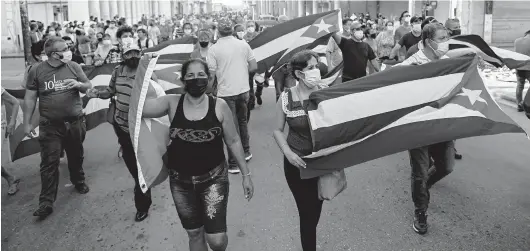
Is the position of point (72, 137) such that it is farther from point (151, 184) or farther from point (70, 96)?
point (151, 184)

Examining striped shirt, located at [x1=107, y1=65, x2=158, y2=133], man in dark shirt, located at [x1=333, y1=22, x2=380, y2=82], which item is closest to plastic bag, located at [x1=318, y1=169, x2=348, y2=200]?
striped shirt, located at [x1=107, y1=65, x2=158, y2=133]

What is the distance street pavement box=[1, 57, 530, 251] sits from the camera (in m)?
4.86

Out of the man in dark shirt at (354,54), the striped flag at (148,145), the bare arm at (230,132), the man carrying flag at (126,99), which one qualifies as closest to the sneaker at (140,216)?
the man carrying flag at (126,99)

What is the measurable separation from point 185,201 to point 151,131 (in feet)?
1.96

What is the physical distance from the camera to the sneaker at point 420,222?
16.1 feet

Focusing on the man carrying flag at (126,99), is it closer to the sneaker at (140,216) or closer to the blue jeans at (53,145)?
the sneaker at (140,216)

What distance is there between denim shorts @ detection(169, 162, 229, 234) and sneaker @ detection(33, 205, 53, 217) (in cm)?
249

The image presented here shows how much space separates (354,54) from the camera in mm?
7555

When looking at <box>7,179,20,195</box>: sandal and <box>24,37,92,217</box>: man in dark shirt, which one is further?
<box>7,179,20,195</box>: sandal

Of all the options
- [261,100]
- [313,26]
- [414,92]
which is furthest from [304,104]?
[261,100]

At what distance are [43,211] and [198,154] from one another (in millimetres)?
2784

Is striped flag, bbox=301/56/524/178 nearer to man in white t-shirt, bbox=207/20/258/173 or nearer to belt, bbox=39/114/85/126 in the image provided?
man in white t-shirt, bbox=207/20/258/173

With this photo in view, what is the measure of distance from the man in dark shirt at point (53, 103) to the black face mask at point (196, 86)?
104 inches

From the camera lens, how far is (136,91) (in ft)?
13.8
